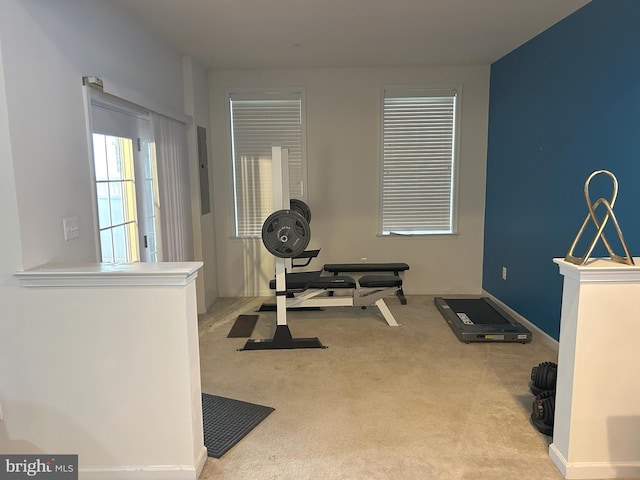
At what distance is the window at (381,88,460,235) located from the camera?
510 centimetres

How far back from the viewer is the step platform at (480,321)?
3807 millimetres

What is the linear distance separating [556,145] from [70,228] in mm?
3519

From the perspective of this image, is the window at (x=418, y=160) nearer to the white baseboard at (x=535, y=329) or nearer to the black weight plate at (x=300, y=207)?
the black weight plate at (x=300, y=207)

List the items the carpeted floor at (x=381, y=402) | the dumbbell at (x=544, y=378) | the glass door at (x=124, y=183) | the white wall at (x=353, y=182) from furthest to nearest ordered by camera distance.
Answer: the white wall at (x=353, y=182) < the glass door at (x=124, y=183) < the dumbbell at (x=544, y=378) < the carpeted floor at (x=381, y=402)

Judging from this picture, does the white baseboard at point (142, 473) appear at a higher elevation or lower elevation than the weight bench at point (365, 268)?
lower

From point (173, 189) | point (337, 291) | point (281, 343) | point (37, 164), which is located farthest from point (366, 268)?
point (37, 164)

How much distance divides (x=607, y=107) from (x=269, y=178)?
10.9 ft

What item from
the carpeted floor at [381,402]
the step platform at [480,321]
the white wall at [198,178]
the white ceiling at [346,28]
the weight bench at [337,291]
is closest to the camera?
the carpeted floor at [381,402]

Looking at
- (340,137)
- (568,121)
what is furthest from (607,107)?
(340,137)

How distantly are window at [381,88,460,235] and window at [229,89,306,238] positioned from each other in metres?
0.98

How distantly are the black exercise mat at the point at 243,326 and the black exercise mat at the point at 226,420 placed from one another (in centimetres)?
116

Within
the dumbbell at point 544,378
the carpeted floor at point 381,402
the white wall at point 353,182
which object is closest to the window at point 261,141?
the white wall at point 353,182

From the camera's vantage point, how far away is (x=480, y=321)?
411 cm

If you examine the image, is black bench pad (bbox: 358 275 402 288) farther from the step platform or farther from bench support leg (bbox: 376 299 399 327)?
the step platform
